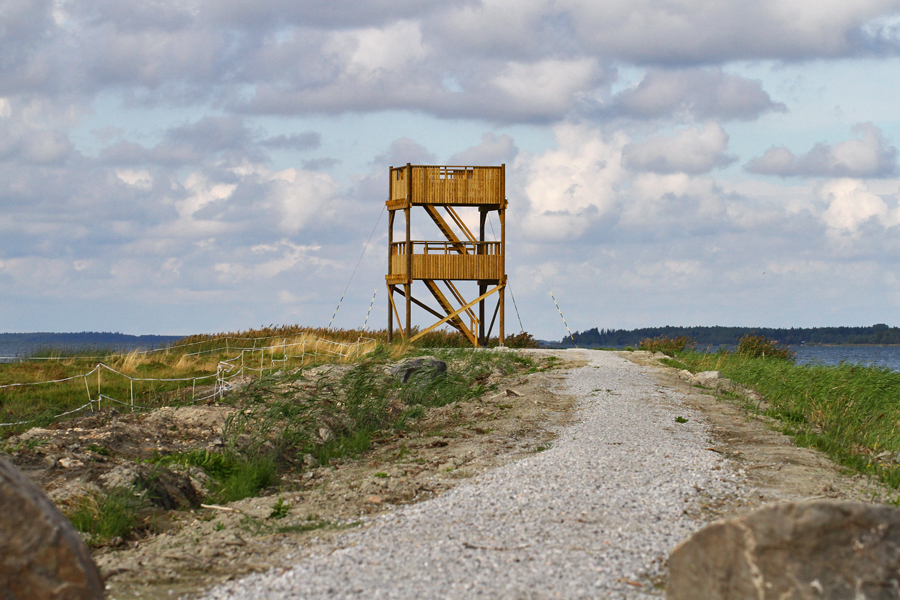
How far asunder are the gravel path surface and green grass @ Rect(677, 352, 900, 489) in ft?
6.94

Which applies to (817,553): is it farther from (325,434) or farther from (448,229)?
(448,229)

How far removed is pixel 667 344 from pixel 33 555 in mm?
32196

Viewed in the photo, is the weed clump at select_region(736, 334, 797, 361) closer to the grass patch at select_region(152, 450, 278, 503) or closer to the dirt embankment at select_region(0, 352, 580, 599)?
the dirt embankment at select_region(0, 352, 580, 599)

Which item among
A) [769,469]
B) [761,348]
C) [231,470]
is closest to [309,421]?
[231,470]

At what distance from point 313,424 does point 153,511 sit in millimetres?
3927

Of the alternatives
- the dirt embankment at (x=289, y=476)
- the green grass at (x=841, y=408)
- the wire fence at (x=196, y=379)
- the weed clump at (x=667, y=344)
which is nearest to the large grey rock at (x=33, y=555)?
the dirt embankment at (x=289, y=476)

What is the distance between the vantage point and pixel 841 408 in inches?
589

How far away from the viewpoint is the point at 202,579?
606 centimetres

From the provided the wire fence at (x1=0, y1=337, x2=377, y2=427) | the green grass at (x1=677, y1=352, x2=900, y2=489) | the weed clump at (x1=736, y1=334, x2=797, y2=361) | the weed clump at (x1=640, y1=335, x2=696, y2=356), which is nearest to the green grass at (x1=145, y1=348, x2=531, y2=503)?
the wire fence at (x1=0, y1=337, x2=377, y2=427)

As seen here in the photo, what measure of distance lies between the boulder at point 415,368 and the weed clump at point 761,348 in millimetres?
18446

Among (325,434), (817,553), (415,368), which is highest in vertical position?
(415,368)

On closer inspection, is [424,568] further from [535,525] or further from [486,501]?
[486,501]

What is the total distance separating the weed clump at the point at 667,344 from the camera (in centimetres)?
3419

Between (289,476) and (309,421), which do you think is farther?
(309,421)
